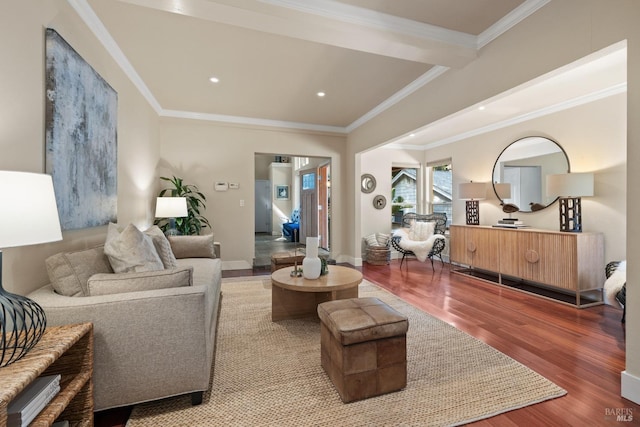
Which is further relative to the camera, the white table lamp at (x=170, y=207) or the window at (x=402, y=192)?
the window at (x=402, y=192)

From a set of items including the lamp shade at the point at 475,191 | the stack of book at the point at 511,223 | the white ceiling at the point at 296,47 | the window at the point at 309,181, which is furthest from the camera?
the window at the point at 309,181

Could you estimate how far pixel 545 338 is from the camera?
2381mm

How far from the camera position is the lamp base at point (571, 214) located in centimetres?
338

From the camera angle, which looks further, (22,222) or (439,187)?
(439,187)

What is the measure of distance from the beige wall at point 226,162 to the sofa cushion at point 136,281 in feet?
11.3

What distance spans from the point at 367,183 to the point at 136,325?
16.2 ft

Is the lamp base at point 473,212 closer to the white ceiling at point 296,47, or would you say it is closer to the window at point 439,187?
the window at point 439,187

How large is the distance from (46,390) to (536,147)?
17.3 feet

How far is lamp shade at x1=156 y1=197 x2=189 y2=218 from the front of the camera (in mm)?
3861

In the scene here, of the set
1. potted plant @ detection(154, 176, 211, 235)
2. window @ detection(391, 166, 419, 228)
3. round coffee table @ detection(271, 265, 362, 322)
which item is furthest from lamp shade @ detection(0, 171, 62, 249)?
window @ detection(391, 166, 419, 228)

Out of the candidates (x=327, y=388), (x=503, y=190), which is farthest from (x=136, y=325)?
(x=503, y=190)

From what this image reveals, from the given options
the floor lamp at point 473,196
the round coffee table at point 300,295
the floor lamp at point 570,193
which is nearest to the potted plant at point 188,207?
the round coffee table at point 300,295

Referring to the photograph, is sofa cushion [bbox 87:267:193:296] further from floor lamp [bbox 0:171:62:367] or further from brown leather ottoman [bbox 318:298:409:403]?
brown leather ottoman [bbox 318:298:409:403]

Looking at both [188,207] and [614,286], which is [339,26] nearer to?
[614,286]
